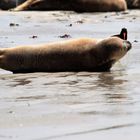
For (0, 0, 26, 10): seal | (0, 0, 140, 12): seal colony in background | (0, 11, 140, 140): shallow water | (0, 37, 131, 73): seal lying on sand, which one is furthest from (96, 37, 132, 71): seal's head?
(0, 0, 26, 10): seal

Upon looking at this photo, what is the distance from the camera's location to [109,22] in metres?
15.0

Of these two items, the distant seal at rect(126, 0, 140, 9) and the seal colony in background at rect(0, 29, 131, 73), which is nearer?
the seal colony in background at rect(0, 29, 131, 73)

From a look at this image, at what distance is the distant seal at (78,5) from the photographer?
18.1 metres

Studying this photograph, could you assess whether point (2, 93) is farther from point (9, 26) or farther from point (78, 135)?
point (9, 26)

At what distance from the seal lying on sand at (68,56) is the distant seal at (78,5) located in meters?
9.89

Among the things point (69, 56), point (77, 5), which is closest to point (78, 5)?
point (77, 5)

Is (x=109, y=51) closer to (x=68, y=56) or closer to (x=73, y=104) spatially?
(x=68, y=56)

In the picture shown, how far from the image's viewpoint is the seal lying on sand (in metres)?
8.02

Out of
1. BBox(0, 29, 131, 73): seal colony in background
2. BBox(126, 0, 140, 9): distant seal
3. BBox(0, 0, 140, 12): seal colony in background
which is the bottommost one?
BBox(126, 0, 140, 9): distant seal

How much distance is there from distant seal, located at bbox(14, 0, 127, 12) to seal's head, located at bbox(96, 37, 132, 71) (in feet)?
33.2

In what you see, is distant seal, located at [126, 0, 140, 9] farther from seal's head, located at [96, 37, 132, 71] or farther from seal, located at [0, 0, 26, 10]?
seal's head, located at [96, 37, 132, 71]

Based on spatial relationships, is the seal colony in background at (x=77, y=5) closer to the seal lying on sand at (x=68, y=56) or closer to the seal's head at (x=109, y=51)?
the seal lying on sand at (x=68, y=56)

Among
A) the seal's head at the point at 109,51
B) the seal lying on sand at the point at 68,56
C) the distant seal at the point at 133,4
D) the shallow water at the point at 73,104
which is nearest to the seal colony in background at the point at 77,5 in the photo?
the distant seal at the point at 133,4

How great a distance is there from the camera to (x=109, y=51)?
7996 mm
